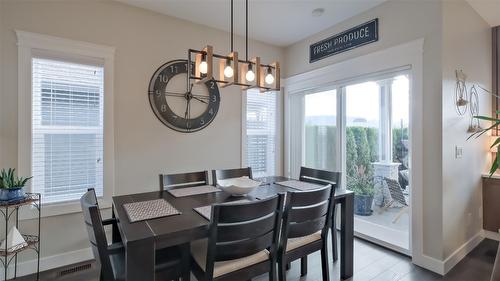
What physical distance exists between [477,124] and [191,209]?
3.31m

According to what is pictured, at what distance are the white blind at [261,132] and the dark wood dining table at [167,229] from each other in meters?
1.72

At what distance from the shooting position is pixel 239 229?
148cm

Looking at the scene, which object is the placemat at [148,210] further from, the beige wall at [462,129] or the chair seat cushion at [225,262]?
the beige wall at [462,129]

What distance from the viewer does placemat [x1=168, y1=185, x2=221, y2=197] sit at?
7.19ft

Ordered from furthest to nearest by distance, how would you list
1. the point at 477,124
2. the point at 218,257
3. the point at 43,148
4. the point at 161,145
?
the point at 161,145, the point at 477,124, the point at 43,148, the point at 218,257

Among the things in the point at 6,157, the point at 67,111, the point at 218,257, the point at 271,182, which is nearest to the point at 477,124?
the point at 271,182

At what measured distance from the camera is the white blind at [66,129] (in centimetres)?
240

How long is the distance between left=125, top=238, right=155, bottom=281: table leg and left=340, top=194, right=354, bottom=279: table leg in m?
1.63

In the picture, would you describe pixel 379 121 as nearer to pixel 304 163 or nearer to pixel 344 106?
pixel 344 106

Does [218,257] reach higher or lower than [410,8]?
lower

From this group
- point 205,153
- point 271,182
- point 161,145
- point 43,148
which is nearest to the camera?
point 43,148

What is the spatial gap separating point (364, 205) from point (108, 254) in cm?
302

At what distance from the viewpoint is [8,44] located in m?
2.25

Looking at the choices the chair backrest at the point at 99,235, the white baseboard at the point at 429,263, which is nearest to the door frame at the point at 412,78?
the white baseboard at the point at 429,263
